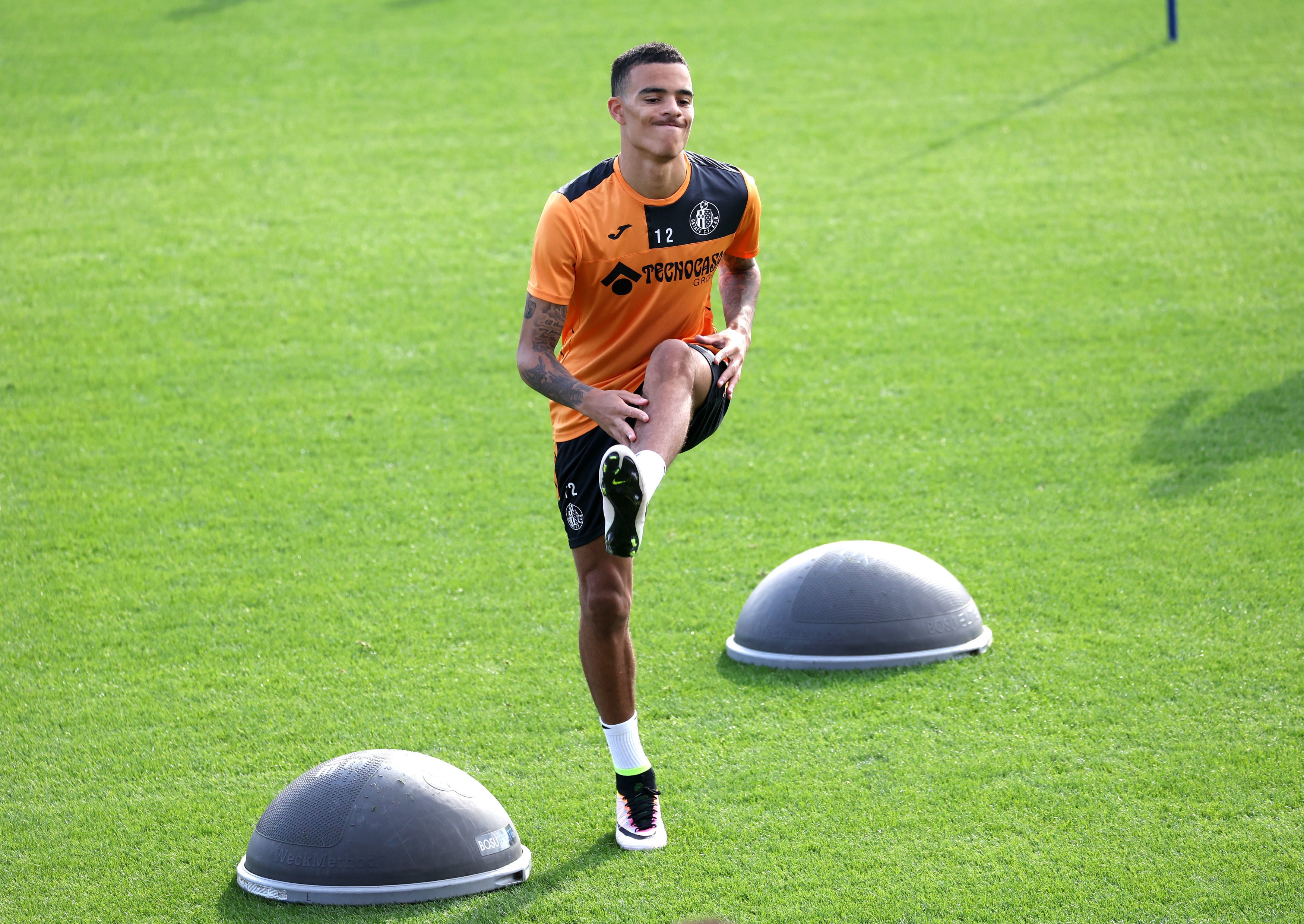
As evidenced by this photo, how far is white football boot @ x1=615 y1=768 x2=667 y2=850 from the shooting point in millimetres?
4262

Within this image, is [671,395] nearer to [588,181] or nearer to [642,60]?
[588,181]

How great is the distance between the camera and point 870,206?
1184 cm

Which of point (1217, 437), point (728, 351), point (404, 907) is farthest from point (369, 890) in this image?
point (1217, 437)

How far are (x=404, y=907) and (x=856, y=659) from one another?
229 centimetres

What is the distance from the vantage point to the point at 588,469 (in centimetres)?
416

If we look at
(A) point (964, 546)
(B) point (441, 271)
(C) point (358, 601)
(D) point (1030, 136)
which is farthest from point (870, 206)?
(C) point (358, 601)

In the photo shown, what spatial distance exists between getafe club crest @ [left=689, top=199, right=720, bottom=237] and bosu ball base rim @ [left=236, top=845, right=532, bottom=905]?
2278mm

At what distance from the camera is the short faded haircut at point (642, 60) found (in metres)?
4.02

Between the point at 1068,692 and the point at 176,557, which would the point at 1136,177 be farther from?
the point at 176,557

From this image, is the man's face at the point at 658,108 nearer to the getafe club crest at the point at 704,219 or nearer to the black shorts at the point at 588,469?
the getafe club crest at the point at 704,219

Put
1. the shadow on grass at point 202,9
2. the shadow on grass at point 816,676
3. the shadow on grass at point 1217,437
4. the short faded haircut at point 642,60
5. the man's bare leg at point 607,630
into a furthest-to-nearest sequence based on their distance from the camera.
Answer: the shadow on grass at point 202,9 → the shadow on grass at point 1217,437 → the shadow on grass at point 816,676 → the man's bare leg at point 607,630 → the short faded haircut at point 642,60

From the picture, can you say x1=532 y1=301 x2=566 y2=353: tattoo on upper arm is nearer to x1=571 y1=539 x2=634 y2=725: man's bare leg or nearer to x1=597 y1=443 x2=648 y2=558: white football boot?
x1=597 y1=443 x2=648 y2=558: white football boot

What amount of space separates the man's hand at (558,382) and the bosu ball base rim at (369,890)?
1543 mm

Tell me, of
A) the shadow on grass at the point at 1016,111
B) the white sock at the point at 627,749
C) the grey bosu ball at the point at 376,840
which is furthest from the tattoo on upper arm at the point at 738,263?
the shadow on grass at the point at 1016,111
